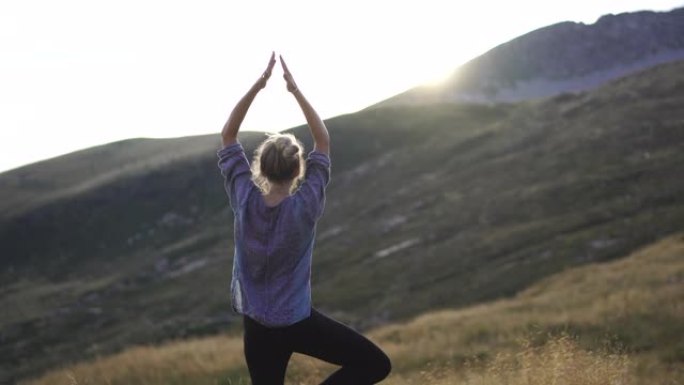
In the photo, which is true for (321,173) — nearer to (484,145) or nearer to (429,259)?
(429,259)

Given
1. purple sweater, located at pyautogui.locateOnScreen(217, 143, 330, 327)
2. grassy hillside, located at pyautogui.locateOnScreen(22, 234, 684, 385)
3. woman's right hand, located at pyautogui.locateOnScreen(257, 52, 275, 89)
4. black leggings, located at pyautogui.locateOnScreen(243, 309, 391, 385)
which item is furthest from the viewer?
grassy hillside, located at pyautogui.locateOnScreen(22, 234, 684, 385)

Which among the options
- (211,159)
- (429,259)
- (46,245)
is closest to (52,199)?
(46,245)

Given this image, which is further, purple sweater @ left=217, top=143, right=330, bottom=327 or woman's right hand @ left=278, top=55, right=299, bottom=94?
woman's right hand @ left=278, top=55, right=299, bottom=94

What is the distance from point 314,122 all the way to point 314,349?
59.4 inches

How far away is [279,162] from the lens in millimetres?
4348

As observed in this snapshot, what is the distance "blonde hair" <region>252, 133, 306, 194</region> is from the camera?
4352 mm

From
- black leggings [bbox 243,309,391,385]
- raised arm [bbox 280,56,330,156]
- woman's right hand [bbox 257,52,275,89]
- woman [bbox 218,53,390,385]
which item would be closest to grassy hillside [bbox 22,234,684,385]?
black leggings [bbox 243,309,391,385]

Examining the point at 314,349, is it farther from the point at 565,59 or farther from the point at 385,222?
the point at 565,59

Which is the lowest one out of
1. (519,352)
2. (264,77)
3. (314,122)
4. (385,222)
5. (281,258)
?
(385,222)

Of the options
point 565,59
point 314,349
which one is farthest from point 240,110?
point 565,59

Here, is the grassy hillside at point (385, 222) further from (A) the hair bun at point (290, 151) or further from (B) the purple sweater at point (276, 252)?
(A) the hair bun at point (290, 151)

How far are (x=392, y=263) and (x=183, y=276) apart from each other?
20304mm

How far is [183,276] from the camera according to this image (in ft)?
182

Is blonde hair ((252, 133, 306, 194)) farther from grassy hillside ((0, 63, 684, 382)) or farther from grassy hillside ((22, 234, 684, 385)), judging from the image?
grassy hillside ((0, 63, 684, 382))
